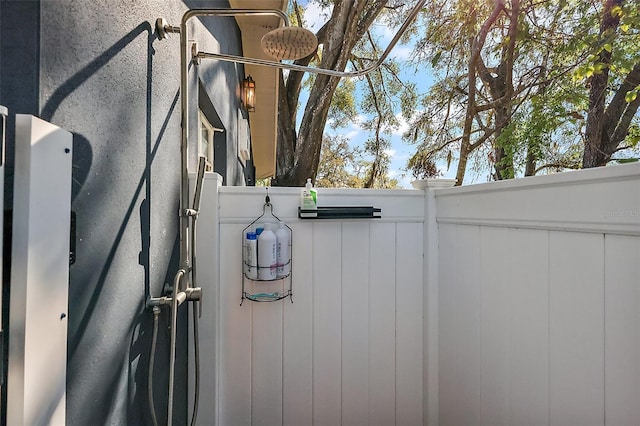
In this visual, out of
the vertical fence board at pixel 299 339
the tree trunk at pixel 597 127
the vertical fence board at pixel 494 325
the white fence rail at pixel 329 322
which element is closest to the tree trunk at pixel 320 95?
the tree trunk at pixel 597 127

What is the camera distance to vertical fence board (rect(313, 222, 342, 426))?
160 centimetres

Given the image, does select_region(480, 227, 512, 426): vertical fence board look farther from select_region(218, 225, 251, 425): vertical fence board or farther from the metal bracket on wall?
the metal bracket on wall

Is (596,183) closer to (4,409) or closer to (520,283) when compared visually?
(520,283)

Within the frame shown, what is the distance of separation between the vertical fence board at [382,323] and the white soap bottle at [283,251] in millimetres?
447

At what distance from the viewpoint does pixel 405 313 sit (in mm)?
1674

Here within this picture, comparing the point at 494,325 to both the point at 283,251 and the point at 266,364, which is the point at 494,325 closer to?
the point at 283,251

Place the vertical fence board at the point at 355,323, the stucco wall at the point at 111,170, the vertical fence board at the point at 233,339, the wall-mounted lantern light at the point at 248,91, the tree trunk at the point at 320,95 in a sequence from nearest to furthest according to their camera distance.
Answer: the stucco wall at the point at 111,170
the vertical fence board at the point at 233,339
the vertical fence board at the point at 355,323
the wall-mounted lantern light at the point at 248,91
the tree trunk at the point at 320,95

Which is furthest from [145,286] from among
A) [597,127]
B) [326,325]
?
[597,127]

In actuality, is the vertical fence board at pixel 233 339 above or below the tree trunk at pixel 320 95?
below

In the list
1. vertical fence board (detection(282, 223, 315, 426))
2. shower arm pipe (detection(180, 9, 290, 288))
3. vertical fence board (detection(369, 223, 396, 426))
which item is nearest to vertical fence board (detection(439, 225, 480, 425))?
vertical fence board (detection(369, 223, 396, 426))

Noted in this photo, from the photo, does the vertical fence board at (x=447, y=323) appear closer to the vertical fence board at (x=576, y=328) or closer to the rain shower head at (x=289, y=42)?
the vertical fence board at (x=576, y=328)

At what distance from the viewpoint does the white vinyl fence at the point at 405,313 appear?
104 cm

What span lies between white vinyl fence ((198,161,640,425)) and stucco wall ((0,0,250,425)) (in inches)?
14.0

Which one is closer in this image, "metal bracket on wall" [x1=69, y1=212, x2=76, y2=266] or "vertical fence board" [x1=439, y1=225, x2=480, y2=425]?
"metal bracket on wall" [x1=69, y1=212, x2=76, y2=266]
